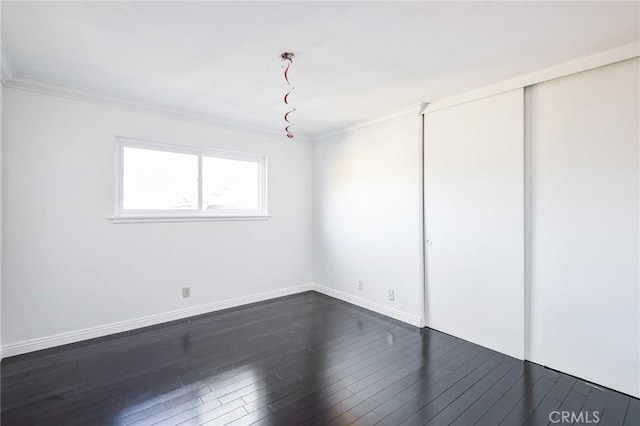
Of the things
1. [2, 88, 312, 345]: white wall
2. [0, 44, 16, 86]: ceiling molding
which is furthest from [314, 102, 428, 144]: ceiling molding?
[0, 44, 16, 86]: ceiling molding

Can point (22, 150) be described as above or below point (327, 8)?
below

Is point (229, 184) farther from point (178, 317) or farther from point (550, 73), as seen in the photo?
point (550, 73)

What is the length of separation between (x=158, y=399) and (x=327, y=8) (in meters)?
2.70

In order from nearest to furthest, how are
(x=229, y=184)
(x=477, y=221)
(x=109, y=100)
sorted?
(x=477, y=221)
(x=109, y=100)
(x=229, y=184)

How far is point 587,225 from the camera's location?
2320mm

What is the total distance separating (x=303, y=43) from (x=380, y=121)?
186 cm

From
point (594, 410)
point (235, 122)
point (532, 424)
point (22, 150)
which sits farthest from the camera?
point (235, 122)

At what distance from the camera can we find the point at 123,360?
8.60 ft

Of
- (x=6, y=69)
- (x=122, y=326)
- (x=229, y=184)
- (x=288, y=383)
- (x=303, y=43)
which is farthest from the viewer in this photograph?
(x=229, y=184)

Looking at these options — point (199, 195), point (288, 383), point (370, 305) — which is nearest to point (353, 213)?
point (370, 305)

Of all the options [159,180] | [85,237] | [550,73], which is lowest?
[85,237]

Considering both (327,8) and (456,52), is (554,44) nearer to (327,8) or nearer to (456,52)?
(456,52)

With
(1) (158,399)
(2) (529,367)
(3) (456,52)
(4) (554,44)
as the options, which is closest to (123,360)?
(1) (158,399)

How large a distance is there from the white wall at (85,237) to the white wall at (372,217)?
131 cm
